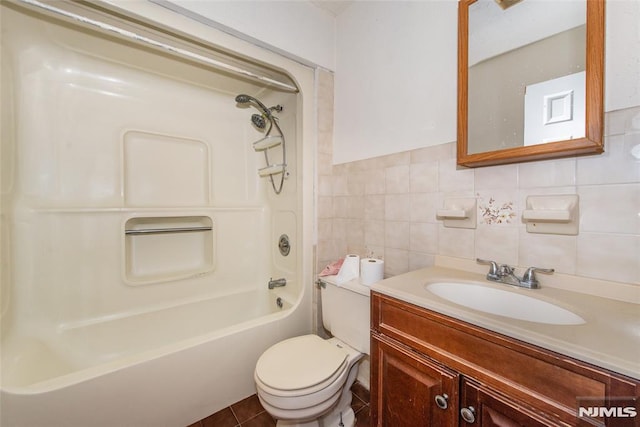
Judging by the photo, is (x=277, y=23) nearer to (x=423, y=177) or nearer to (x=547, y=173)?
(x=423, y=177)

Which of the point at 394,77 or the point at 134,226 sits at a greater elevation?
the point at 394,77

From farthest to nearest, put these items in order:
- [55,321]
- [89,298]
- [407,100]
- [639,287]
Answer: [89,298], [55,321], [407,100], [639,287]

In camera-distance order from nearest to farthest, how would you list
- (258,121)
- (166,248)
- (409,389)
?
(409,389) → (166,248) → (258,121)

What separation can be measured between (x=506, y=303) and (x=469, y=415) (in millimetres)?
434

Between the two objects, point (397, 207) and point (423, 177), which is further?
point (397, 207)

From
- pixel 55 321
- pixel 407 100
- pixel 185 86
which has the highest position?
pixel 185 86

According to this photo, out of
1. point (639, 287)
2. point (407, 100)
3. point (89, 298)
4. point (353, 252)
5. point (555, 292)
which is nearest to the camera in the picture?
point (639, 287)

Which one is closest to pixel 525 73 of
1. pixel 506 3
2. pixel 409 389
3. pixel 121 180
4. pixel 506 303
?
pixel 506 3

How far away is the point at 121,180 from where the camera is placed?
66.4 inches

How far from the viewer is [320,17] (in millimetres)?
1728

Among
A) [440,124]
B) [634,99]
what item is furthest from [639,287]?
[440,124]

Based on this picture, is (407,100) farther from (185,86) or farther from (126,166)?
(126,166)

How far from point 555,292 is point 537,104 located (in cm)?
69

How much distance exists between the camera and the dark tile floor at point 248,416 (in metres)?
1.31
